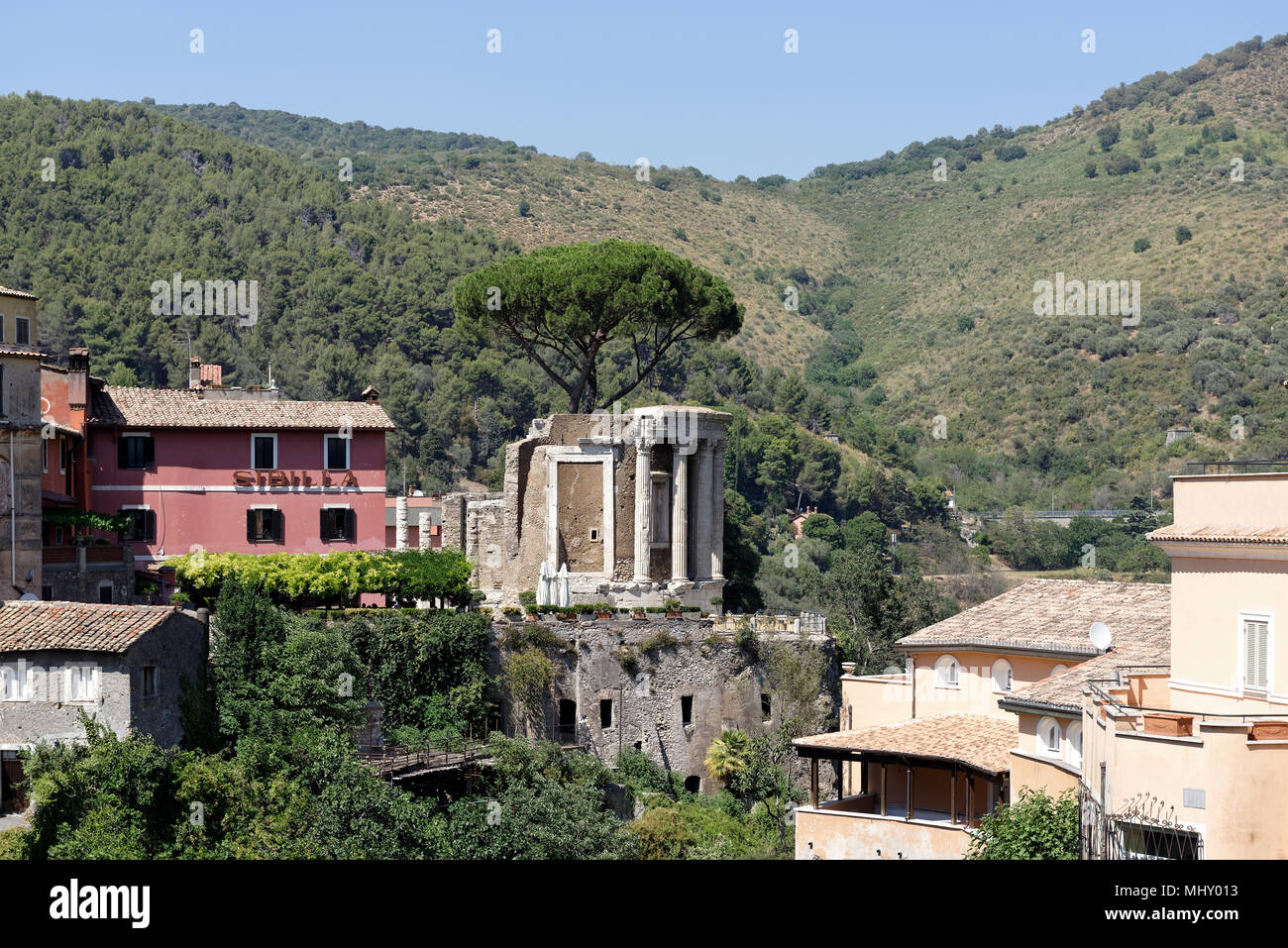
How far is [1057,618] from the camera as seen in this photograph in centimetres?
4384

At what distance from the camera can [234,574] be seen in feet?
165

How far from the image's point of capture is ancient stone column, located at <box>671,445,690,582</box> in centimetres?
6009

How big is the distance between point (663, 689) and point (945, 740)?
1561 centimetres

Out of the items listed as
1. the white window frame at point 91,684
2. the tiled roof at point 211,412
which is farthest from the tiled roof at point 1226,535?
the tiled roof at point 211,412

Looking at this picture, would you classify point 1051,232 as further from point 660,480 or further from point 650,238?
point 660,480

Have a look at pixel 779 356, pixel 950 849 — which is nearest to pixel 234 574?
pixel 950 849

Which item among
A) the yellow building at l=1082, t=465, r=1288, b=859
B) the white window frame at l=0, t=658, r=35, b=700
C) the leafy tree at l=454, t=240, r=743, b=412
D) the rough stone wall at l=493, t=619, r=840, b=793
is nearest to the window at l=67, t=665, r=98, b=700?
the white window frame at l=0, t=658, r=35, b=700

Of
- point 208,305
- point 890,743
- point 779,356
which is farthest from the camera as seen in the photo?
point 779,356

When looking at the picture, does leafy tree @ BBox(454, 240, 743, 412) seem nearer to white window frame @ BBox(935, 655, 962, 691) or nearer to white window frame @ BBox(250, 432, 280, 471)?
white window frame @ BBox(250, 432, 280, 471)

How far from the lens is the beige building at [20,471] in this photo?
146ft

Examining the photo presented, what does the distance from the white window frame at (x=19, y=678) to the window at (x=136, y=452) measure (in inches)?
710

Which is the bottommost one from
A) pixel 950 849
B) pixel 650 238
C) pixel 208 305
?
pixel 950 849

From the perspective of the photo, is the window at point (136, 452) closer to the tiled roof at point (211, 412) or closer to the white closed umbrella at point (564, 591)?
the tiled roof at point (211, 412)
